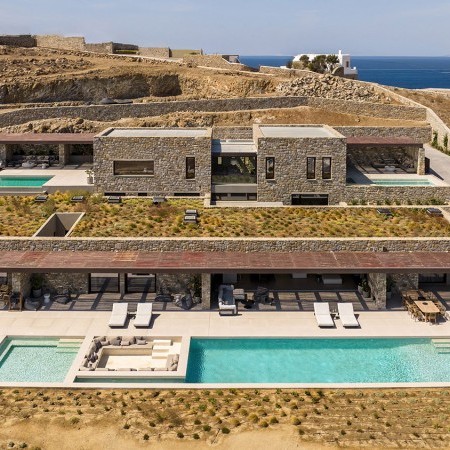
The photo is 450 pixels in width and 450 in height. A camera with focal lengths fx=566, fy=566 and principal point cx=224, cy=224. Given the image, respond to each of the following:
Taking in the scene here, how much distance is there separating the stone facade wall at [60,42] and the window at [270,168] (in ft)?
214

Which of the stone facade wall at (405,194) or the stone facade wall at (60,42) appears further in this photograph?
the stone facade wall at (60,42)

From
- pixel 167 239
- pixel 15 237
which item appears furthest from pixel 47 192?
pixel 167 239

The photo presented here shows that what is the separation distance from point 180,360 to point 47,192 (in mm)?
21762

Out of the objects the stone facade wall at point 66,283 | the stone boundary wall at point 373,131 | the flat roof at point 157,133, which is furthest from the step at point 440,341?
the stone boundary wall at point 373,131

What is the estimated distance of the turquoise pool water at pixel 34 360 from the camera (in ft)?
66.2

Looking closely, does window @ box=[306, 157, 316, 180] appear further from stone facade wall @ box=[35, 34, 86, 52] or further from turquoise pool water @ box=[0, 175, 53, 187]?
stone facade wall @ box=[35, 34, 86, 52]

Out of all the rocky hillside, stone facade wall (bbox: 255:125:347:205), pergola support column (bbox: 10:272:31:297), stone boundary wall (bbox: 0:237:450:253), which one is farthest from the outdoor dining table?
the rocky hillside

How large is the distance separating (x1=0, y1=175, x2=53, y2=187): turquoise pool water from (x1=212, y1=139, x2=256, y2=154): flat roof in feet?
42.5

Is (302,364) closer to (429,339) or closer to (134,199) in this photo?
(429,339)

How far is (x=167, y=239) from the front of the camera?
88.8 feet

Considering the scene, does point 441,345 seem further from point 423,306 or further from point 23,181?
point 23,181

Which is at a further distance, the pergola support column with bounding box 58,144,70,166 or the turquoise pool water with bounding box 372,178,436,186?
the pergola support column with bounding box 58,144,70,166

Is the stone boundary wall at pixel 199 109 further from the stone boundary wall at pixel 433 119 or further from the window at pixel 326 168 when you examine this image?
the window at pixel 326 168

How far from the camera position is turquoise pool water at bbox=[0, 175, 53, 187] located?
41.1 m
